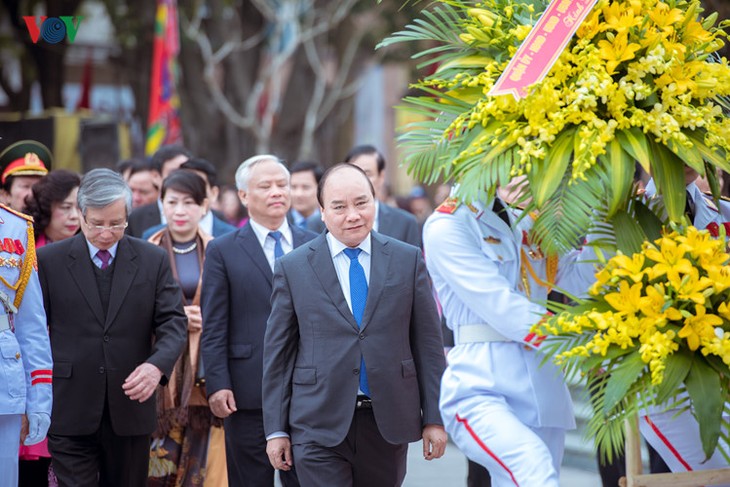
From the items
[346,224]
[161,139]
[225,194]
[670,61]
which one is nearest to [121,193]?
[346,224]

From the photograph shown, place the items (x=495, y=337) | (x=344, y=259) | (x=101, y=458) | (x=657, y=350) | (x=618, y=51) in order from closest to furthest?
(x=657, y=350) → (x=618, y=51) → (x=495, y=337) → (x=344, y=259) → (x=101, y=458)

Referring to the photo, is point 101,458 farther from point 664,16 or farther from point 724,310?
point 664,16

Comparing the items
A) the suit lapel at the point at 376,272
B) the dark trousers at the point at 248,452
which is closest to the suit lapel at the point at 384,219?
the dark trousers at the point at 248,452

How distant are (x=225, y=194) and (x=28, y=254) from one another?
766 centimetres

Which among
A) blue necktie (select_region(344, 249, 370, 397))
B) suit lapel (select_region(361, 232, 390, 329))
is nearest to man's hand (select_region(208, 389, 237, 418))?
blue necktie (select_region(344, 249, 370, 397))

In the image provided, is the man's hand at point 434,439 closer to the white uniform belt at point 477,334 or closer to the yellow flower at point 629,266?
the white uniform belt at point 477,334

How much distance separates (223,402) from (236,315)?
0.50 m

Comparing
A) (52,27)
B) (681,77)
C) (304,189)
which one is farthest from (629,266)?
(304,189)

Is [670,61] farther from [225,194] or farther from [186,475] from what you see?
[225,194]

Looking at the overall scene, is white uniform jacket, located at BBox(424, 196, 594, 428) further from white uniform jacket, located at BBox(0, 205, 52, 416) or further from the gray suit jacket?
white uniform jacket, located at BBox(0, 205, 52, 416)

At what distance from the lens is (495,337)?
5.23 metres

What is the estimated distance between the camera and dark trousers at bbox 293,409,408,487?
529 centimetres

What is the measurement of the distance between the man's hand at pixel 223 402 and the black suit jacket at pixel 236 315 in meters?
0.03

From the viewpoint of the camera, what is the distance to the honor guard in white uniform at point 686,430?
5246mm
